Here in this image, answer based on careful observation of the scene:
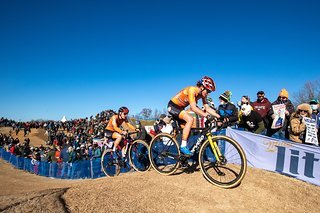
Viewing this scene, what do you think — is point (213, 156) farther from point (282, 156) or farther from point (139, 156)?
point (282, 156)

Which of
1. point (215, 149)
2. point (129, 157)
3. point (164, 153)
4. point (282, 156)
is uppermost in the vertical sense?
point (215, 149)

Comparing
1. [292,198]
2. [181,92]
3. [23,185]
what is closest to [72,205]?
[181,92]

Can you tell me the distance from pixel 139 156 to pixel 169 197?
3.32m

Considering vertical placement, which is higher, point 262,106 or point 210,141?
point 262,106

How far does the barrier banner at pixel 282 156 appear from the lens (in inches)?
271

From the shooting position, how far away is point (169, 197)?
487 centimetres

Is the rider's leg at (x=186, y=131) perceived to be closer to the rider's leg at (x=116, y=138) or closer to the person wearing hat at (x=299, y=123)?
the rider's leg at (x=116, y=138)

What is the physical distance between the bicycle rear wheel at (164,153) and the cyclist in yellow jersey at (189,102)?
0.42 meters

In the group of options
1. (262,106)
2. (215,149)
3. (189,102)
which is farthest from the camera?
(262,106)

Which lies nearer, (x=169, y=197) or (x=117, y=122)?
(x=169, y=197)

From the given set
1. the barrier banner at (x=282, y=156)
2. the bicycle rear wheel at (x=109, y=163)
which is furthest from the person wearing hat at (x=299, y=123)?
the bicycle rear wheel at (x=109, y=163)

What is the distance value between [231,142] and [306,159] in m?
3.45

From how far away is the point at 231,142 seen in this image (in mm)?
5160

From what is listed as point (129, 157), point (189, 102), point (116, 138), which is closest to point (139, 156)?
point (129, 157)
